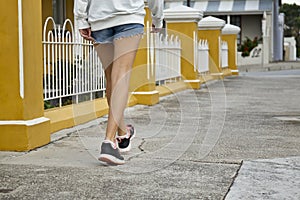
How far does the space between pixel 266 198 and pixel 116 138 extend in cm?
158

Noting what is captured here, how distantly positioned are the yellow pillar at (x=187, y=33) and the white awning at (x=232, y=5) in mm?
19881

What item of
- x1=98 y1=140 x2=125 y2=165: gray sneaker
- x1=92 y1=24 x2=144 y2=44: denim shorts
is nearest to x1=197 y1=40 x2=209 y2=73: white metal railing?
x1=92 y1=24 x2=144 y2=44: denim shorts

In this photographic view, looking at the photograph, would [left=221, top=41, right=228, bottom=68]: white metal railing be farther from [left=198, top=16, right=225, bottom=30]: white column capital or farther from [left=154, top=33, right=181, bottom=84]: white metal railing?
[left=154, top=33, right=181, bottom=84]: white metal railing

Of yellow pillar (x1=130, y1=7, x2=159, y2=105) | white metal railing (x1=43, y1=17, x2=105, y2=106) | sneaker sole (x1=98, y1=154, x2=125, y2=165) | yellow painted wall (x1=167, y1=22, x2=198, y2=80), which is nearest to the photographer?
sneaker sole (x1=98, y1=154, x2=125, y2=165)

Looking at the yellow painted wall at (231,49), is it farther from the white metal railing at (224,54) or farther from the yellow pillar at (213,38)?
the yellow pillar at (213,38)

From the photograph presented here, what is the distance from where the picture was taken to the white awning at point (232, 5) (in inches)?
1289

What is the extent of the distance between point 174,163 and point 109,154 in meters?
0.49

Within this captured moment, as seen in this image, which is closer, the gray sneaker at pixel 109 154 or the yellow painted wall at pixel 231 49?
the gray sneaker at pixel 109 154

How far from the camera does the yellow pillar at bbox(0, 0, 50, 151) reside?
493 centimetres

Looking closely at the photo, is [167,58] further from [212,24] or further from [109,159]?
[109,159]

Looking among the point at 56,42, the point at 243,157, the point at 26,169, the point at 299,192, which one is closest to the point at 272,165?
the point at 243,157

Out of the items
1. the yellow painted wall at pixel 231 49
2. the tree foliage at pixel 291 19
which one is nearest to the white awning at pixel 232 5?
the yellow painted wall at pixel 231 49

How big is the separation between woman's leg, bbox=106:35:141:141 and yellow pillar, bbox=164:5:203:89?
27.3 ft

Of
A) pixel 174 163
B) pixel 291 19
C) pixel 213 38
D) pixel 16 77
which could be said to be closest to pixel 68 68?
pixel 16 77
